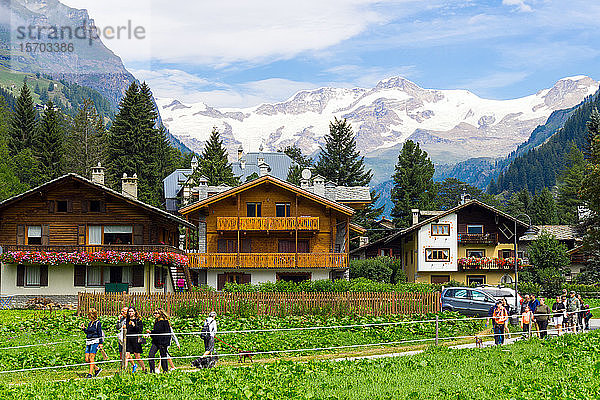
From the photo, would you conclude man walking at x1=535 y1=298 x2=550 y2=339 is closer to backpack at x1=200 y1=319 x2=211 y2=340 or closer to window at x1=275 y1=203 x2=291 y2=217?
backpack at x1=200 y1=319 x2=211 y2=340

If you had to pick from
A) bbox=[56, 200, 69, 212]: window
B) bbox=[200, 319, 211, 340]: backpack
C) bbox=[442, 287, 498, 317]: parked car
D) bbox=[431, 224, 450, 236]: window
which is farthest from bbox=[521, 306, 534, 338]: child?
bbox=[431, 224, 450, 236]: window

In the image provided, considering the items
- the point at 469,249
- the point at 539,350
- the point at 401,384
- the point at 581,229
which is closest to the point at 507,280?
the point at 469,249

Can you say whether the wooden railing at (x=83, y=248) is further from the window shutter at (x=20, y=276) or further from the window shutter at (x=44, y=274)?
the window shutter at (x=20, y=276)

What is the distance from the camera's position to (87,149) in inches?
3750

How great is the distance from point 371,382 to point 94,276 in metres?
37.2

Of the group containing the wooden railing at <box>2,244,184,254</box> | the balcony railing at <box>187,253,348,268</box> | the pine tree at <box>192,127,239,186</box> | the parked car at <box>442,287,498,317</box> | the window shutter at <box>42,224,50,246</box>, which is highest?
the pine tree at <box>192,127,239,186</box>

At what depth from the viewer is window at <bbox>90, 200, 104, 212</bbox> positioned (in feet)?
164

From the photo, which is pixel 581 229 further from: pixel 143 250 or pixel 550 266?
pixel 143 250

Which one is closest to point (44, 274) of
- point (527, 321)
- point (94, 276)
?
point (94, 276)

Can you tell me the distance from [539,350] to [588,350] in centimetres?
137

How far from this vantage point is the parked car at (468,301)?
37.2m

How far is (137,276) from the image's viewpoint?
49.8 meters

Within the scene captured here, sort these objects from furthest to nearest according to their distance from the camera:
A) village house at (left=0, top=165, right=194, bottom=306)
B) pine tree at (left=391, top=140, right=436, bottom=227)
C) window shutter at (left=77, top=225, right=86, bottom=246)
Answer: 1. pine tree at (left=391, top=140, right=436, bottom=227)
2. window shutter at (left=77, top=225, right=86, bottom=246)
3. village house at (left=0, top=165, right=194, bottom=306)

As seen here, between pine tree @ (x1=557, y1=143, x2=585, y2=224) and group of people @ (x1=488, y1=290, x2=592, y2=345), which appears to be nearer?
group of people @ (x1=488, y1=290, x2=592, y2=345)
